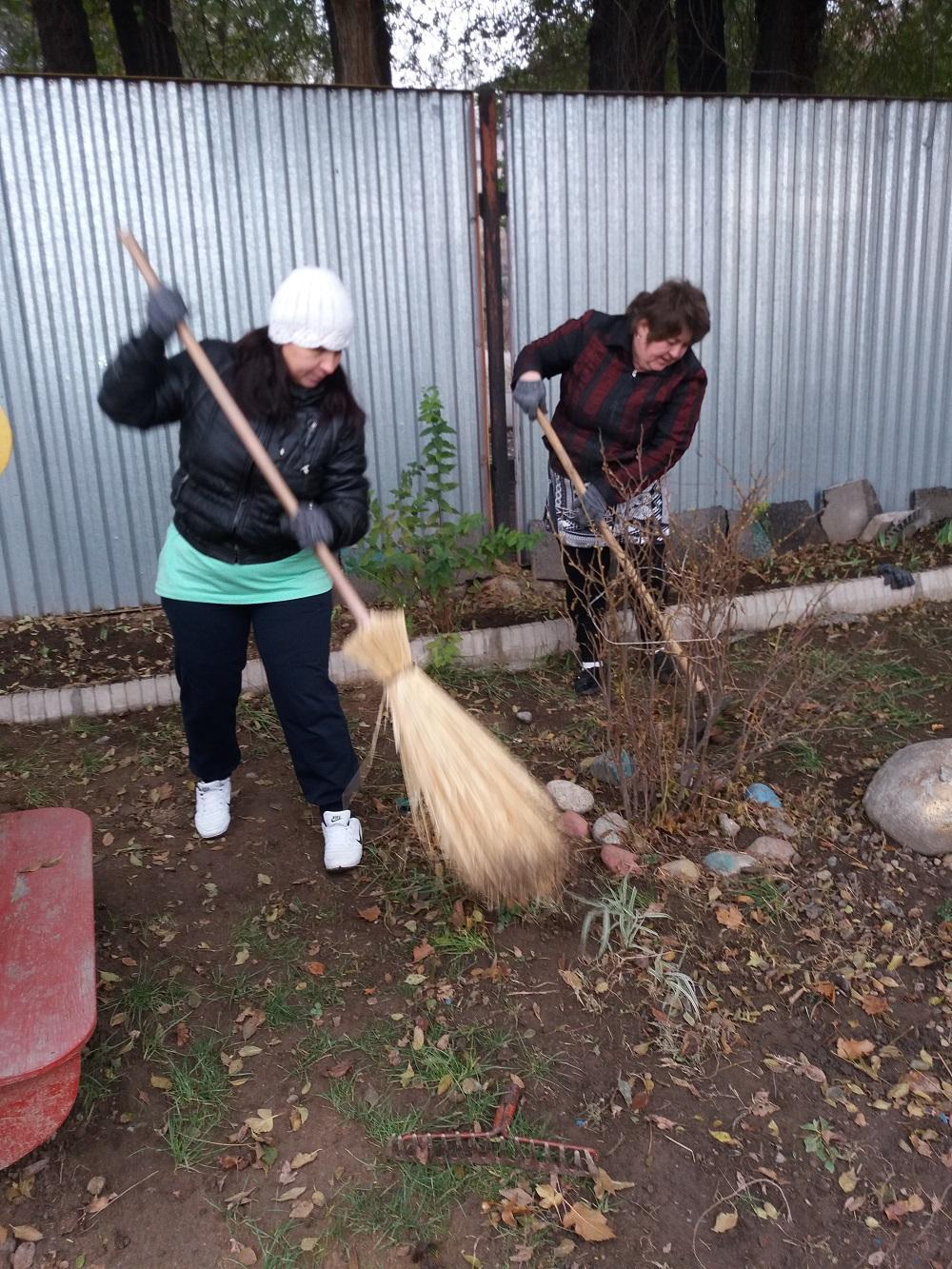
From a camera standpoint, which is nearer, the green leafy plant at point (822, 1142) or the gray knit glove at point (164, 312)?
the green leafy plant at point (822, 1142)

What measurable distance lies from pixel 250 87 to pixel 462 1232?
5131 millimetres

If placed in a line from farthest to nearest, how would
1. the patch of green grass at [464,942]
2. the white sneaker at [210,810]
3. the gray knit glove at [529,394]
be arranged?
the gray knit glove at [529,394]
the white sneaker at [210,810]
the patch of green grass at [464,942]

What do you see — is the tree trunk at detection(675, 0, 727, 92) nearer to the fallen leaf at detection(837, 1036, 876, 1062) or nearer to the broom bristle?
the broom bristle

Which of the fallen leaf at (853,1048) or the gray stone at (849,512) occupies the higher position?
the gray stone at (849,512)

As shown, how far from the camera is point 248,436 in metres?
2.64

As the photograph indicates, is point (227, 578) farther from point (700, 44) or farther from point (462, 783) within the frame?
point (700, 44)

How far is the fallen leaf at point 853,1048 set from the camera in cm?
255

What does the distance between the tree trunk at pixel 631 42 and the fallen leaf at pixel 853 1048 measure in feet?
28.7

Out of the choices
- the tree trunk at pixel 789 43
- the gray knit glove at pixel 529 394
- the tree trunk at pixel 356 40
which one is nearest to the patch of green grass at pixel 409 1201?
the gray knit glove at pixel 529 394

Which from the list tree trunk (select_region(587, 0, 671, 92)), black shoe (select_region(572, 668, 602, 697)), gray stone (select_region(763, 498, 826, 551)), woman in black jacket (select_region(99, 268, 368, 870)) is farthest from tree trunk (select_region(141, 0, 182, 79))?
woman in black jacket (select_region(99, 268, 368, 870))

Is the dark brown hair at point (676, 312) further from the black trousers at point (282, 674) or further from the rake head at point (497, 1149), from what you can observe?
the rake head at point (497, 1149)

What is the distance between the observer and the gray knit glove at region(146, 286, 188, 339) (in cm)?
271

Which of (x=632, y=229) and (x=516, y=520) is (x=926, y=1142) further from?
(x=632, y=229)

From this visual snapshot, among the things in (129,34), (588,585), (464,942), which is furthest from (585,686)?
(129,34)
